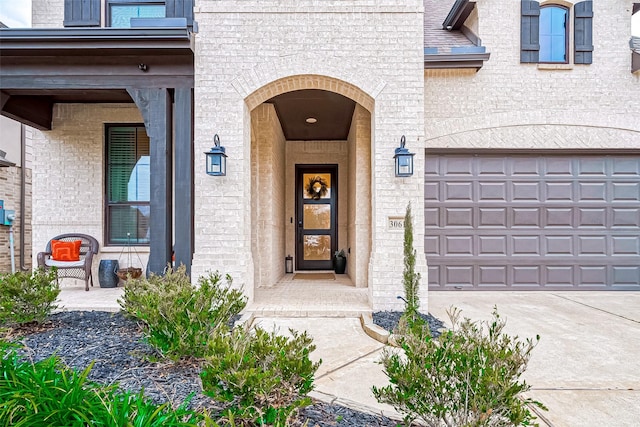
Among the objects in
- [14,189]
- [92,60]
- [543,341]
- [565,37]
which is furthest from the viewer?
[14,189]

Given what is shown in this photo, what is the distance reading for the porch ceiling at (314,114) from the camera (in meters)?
5.95

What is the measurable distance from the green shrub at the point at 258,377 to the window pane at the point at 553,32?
6.55 meters

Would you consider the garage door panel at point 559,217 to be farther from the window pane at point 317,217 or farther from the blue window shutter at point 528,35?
the window pane at point 317,217

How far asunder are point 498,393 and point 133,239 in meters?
6.48

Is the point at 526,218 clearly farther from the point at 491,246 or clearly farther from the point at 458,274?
the point at 458,274

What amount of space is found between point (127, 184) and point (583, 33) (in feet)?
27.3

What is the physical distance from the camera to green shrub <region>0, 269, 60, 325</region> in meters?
3.18

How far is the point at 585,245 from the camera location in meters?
5.97

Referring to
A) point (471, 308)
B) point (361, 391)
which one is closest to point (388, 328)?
point (361, 391)

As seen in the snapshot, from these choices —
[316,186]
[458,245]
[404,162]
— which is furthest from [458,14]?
[316,186]

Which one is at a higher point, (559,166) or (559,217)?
(559,166)

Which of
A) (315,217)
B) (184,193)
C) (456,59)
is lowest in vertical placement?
(315,217)

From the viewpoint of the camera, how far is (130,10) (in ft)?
18.9

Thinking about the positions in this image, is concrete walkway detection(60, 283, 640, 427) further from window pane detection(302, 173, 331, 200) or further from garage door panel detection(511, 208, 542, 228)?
window pane detection(302, 173, 331, 200)
